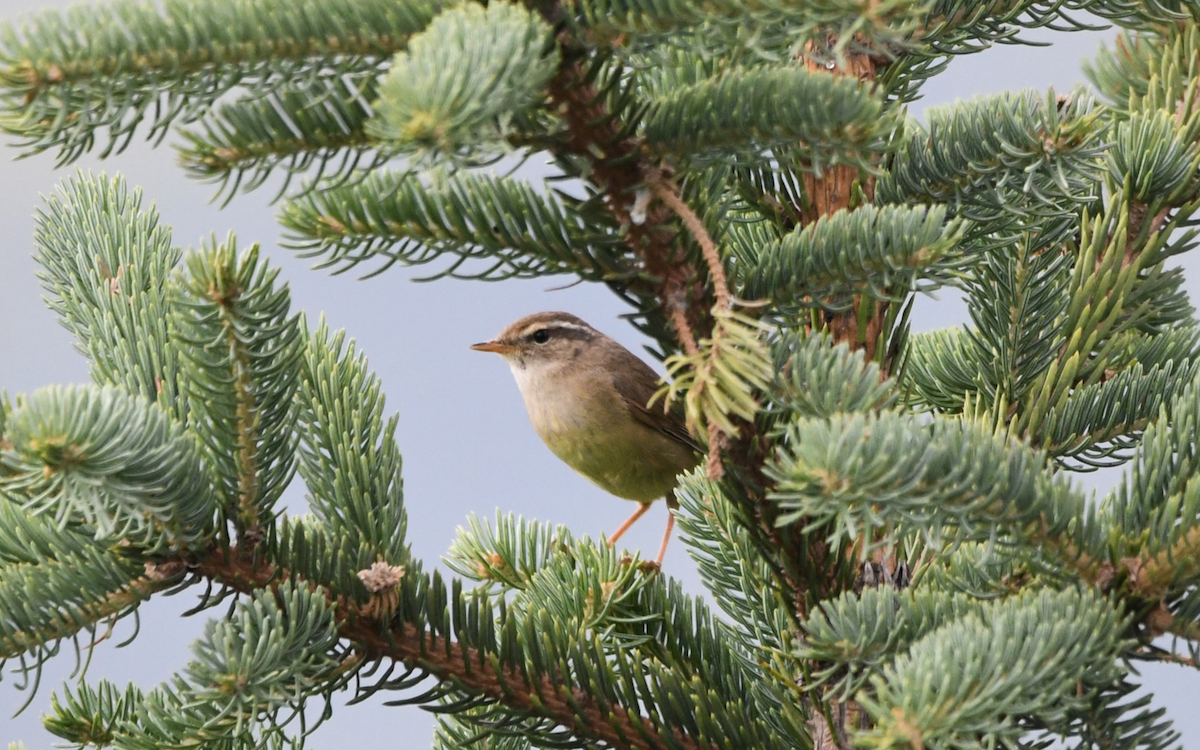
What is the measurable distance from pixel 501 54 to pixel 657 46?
30 cm

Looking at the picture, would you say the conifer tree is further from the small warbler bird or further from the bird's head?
the bird's head

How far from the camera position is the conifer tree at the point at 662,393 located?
1.27 meters

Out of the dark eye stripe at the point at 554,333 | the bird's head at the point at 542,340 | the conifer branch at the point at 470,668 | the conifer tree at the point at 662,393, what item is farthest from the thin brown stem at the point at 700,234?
the dark eye stripe at the point at 554,333

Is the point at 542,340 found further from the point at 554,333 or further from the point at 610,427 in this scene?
the point at 610,427

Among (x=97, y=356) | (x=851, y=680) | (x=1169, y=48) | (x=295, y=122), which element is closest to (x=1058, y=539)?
(x=851, y=680)

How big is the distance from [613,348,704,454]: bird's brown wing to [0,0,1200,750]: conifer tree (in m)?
1.42

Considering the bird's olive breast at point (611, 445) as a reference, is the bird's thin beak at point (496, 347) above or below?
above

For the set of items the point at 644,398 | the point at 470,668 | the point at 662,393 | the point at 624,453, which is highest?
the point at 644,398

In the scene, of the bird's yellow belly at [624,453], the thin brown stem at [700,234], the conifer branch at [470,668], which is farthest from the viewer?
the bird's yellow belly at [624,453]

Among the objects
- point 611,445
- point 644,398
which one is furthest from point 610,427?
point 644,398

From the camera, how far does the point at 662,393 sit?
160cm

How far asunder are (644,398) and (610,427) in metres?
0.20

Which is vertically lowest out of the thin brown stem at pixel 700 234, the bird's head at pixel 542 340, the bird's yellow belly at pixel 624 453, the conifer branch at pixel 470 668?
the conifer branch at pixel 470 668

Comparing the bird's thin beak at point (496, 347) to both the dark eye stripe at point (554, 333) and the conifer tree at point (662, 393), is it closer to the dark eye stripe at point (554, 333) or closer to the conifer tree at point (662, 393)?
the dark eye stripe at point (554, 333)
